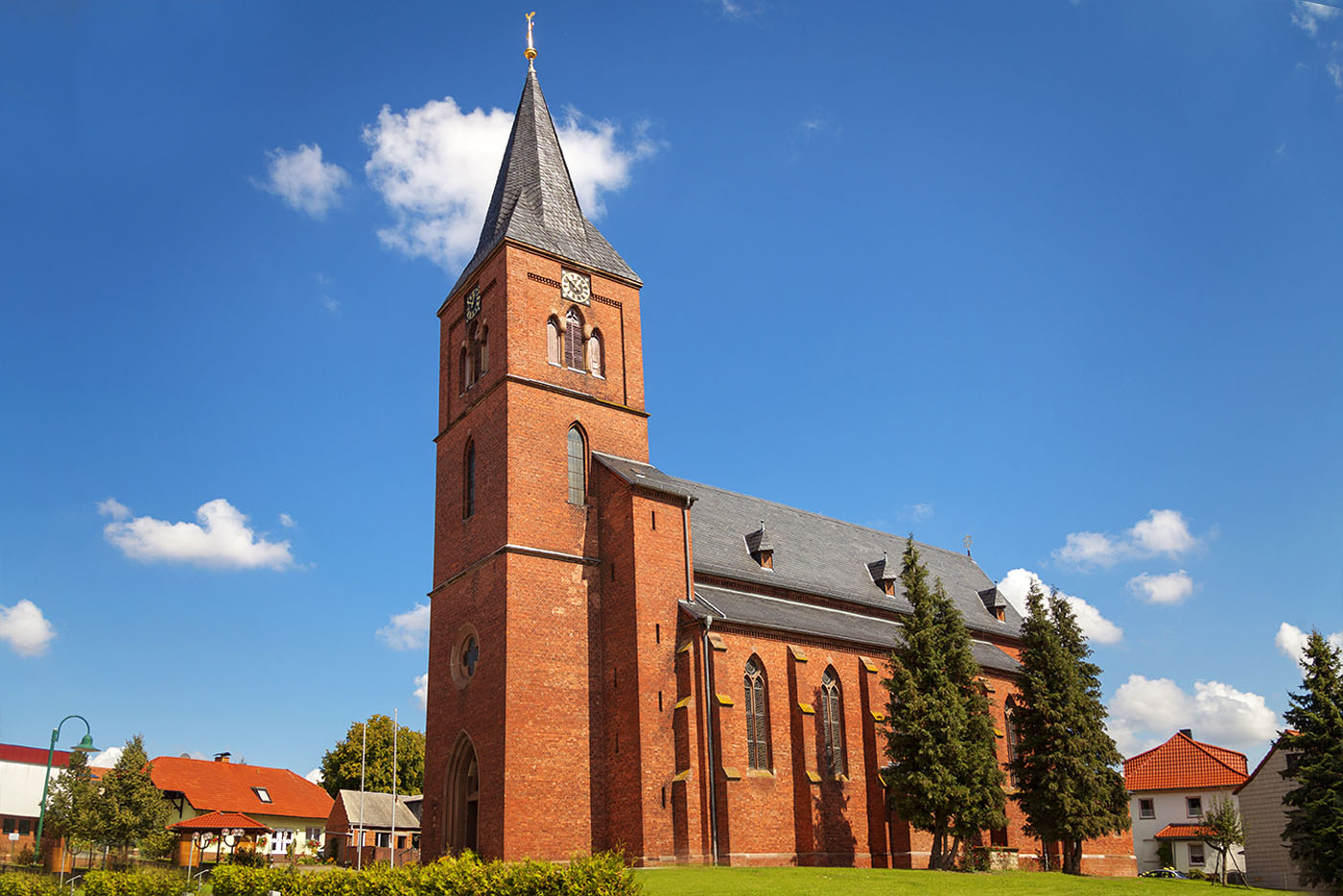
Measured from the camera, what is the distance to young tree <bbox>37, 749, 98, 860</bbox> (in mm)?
39500

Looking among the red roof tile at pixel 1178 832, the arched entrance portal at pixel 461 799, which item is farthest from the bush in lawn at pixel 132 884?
the red roof tile at pixel 1178 832

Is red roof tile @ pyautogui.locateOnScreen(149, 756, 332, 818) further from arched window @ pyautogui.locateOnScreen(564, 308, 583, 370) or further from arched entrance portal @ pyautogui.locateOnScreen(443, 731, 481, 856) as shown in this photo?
arched window @ pyautogui.locateOnScreen(564, 308, 583, 370)

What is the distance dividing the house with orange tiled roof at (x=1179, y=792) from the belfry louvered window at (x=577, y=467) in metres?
34.6

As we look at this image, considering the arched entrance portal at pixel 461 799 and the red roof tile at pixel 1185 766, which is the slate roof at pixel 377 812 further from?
the red roof tile at pixel 1185 766

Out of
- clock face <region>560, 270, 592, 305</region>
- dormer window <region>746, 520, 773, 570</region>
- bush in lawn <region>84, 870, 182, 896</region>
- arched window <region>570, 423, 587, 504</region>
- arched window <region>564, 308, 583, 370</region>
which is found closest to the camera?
bush in lawn <region>84, 870, 182, 896</region>

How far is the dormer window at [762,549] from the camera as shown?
3591cm

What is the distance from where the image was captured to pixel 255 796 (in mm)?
57781

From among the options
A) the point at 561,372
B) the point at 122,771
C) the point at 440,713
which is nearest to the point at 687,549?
the point at 561,372

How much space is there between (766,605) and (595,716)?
773cm

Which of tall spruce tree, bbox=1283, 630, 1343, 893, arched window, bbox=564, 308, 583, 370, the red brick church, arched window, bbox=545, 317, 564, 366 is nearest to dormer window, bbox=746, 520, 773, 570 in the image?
the red brick church

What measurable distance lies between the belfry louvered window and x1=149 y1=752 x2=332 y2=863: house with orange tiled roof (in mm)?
33500

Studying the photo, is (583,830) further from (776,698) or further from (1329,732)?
(1329,732)

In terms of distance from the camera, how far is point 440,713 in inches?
1231

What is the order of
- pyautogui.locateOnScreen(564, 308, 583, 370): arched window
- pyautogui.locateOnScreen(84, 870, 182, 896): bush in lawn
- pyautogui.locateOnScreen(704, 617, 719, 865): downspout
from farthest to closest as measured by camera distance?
pyautogui.locateOnScreen(564, 308, 583, 370): arched window, pyautogui.locateOnScreen(704, 617, 719, 865): downspout, pyautogui.locateOnScreen(84, 870, 182, 896): bush in lawn
